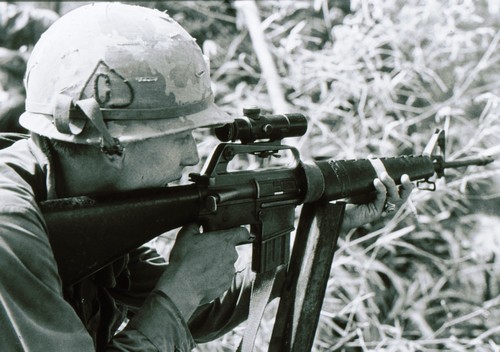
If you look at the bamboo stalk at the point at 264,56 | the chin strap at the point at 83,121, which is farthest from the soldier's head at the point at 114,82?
the bamboo stalk at the point at 264,56

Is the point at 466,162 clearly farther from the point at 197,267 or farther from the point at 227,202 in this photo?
the point at 197,267

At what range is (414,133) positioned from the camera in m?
4.50

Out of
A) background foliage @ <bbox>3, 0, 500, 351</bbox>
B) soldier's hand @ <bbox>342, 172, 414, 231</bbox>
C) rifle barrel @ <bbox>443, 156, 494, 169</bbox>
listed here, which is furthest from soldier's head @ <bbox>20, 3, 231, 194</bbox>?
background foliage @ <bbox>3, 0, 500, 351</bbox>

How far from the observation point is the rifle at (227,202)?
1.75m

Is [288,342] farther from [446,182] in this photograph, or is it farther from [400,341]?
[446,182]

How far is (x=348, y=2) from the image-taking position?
5434 mm

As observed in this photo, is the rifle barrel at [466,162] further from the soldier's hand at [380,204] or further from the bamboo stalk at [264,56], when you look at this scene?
the bamboo stalk at [264,56]

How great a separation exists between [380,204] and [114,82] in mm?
1325

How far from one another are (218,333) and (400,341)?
1581 millimetres

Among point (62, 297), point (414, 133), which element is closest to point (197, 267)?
point (62, 297)

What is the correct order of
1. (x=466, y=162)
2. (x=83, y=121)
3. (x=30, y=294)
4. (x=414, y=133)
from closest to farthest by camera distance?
(x=30, y=294)
(x=83, y=121)
(x=466, y=162)
(x=414, y=133)

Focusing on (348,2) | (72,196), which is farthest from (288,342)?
(348,2)

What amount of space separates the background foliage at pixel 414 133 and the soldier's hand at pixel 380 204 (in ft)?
4.15

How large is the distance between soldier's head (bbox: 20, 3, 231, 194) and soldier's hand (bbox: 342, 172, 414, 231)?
3.02 ft
